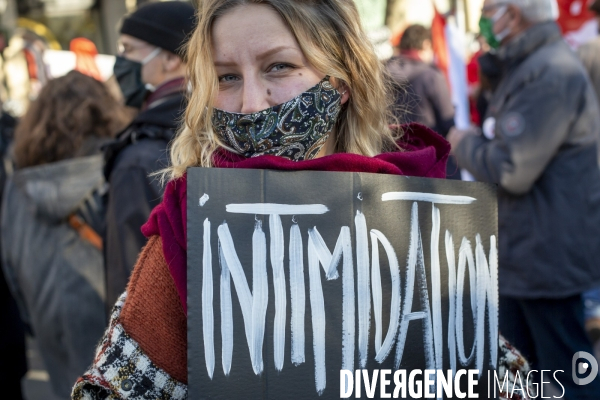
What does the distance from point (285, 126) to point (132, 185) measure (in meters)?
1.40

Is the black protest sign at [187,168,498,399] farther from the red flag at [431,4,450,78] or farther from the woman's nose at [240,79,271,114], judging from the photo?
the red flag at [431,4,450,78]

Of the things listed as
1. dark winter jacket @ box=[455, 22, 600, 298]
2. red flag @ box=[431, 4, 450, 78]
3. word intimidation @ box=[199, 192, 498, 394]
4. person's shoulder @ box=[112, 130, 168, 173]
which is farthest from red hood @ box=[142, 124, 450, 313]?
red flag @ box=[431, 4, 450, 78]

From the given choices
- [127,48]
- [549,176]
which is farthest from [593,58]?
[127,48]

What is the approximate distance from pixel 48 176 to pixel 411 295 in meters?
2.49

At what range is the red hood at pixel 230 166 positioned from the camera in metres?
1.40

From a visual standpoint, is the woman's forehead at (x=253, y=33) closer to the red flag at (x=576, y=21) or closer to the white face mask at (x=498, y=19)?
the white face mask at (x=498, y=19)

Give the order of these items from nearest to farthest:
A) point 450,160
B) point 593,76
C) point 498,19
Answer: point 450,160
point 498,19
point 593,76

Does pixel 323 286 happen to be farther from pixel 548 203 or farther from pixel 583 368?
pixel 583 368

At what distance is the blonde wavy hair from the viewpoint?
5.18 feet

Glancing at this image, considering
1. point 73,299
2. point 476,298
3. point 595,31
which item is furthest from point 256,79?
point 595,31

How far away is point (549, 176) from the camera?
11.5 feet

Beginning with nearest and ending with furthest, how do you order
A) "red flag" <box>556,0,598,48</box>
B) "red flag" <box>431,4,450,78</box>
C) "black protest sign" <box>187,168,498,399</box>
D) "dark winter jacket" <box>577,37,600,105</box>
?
1. "black protest sign" <box>187,168,498,399</box>
2. "dark winter jacket" <box>577,37,600,105</box>
3. "red flag" <box>431,4,450,78</box>
4. "red flag" <box>556,0,598,48</box>

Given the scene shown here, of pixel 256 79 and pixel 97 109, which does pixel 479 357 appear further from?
pixel 97 109

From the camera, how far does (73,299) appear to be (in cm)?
335
